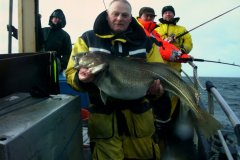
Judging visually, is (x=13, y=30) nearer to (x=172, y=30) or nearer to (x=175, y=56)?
(x=175, y=56)

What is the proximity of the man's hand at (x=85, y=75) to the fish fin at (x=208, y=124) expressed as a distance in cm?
122

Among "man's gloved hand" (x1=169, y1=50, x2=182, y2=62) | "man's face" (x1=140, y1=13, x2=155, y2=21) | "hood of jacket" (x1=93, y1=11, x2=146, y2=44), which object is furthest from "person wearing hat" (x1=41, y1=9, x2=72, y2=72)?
"hood of jacket" (x1=93, y1=11, x2=146, y2=44)

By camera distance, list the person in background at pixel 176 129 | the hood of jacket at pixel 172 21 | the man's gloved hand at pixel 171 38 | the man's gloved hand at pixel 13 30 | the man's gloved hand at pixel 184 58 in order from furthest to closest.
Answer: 1. the hood of jacket at pixel 172 21
2. the man's gloved hand at pixel 171 38
3. the man's gloved hand at pixel 184 58
4. the person in background at pixel 176 129
5. the man's gloved hand at pixel 13 30

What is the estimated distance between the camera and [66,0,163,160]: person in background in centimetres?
359

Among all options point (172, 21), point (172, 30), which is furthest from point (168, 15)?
point (172, 30)

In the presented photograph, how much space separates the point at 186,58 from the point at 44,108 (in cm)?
462

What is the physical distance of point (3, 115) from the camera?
2348 millimetres

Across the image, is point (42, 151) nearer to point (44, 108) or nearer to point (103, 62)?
point (44, 108)

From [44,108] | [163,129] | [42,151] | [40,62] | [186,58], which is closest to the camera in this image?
[42,151]

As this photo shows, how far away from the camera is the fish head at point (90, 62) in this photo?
3252 mm

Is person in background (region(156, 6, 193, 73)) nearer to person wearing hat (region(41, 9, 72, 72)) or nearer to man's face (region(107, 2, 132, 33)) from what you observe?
person wearing hat (region(41, 9, 72, 72))

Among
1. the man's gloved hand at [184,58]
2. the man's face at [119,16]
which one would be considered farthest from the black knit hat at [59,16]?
the man's face at [119,16]

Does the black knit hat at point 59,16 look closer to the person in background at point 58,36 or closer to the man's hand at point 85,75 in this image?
the person in background at point 58,36

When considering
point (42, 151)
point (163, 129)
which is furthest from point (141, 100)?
point (163, 129)
